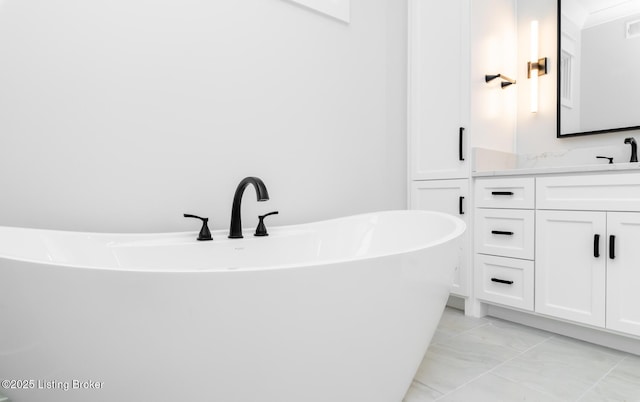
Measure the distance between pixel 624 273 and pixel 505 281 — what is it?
52cm

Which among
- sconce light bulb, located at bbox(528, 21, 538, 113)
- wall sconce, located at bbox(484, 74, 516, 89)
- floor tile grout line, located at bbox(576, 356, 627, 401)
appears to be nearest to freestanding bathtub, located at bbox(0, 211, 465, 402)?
floor tile grout line, located at bbox(576, 356, 627, 401)

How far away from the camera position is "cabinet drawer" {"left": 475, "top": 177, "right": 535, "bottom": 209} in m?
1.87

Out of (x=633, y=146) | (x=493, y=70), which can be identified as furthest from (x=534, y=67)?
(x=633, y=146)

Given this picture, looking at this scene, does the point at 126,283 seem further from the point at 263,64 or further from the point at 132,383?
the point at 263,64

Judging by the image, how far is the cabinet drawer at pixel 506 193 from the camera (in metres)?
1.87

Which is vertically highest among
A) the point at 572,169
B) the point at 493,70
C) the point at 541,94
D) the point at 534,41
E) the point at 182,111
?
the point at 534,41

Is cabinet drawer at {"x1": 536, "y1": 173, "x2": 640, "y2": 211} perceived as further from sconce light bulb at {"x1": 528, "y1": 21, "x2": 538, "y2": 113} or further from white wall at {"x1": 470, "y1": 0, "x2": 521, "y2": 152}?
sconce light bulb at {"x1": 528, "y1": 21, "x2": 538, "y2": 113}

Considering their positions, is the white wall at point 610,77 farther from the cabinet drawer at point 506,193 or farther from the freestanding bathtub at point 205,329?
the freestanding bathtub at point 205,329

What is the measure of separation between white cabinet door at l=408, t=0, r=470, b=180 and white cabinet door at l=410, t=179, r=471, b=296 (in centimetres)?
5

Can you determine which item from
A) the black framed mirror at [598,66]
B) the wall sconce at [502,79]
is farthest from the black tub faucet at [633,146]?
the wall sconce at [502,79]

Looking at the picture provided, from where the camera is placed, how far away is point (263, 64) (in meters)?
1.82

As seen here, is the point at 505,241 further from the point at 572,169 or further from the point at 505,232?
the point at 572,169

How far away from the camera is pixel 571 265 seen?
1.70 meters

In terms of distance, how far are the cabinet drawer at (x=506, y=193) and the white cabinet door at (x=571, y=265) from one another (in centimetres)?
11
